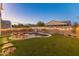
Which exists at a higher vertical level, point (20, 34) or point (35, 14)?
point (35, 14)

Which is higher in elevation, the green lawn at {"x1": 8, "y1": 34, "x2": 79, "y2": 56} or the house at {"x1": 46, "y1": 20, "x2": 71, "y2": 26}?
the house at {"x1": 46, "y1": 20, "x2": 71, "y2": 26}

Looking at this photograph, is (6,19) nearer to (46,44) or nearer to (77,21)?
(46,44)

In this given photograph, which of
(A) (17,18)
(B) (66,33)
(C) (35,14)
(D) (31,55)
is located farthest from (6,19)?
(B) (66,33)

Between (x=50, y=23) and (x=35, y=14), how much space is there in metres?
0.13

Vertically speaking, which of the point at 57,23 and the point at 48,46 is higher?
the point at 57,23

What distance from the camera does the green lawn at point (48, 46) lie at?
1235mm

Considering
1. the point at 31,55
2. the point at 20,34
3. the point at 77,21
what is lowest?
the point at 31,55

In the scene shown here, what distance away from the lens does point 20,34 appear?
1.27 meters

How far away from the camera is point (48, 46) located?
1.24 metres

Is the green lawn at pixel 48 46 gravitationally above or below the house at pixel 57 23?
below

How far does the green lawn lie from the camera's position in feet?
4.05

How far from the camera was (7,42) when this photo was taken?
1253mm

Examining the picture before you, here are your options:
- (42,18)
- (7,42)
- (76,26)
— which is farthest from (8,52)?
(76,26)

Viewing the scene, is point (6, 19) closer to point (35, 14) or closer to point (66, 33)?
point (35, 14)
